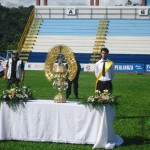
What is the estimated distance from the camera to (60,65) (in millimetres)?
11445

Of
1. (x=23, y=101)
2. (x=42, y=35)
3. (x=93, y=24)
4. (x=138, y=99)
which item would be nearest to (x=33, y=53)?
(x=42, y=35)

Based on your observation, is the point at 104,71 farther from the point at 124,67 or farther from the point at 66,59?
the point at 124,67

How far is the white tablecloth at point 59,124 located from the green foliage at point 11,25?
7907 cm

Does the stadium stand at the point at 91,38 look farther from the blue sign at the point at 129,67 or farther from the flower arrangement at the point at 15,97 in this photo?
the flower arrangement at the point at 15,97

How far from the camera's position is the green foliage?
9769cm

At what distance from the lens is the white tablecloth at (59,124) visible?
10.5 metres

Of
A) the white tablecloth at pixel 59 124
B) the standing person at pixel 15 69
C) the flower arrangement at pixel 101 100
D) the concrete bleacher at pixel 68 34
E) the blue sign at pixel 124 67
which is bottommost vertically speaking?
the blue sign at pixel 124 67

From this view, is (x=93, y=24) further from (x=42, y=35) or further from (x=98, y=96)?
(x=98, y=96)

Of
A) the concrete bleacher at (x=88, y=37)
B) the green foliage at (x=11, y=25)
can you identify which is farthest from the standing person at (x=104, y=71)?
the green foliage at (x=11, y=25)

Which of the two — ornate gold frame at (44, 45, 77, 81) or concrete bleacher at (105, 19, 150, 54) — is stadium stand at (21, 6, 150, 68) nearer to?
concrete bleacher at (105, 19, 150, 54)

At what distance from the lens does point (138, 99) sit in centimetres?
2156

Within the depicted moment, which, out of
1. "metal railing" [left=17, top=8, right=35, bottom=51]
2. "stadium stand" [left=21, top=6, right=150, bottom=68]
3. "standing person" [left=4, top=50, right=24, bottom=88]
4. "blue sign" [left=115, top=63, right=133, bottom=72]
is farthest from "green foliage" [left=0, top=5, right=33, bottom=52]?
"standing person" [left=4, top=50, right=24, bottom=88]

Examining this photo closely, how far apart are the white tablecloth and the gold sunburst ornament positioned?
68 cm

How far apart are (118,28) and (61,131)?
1885 inches
